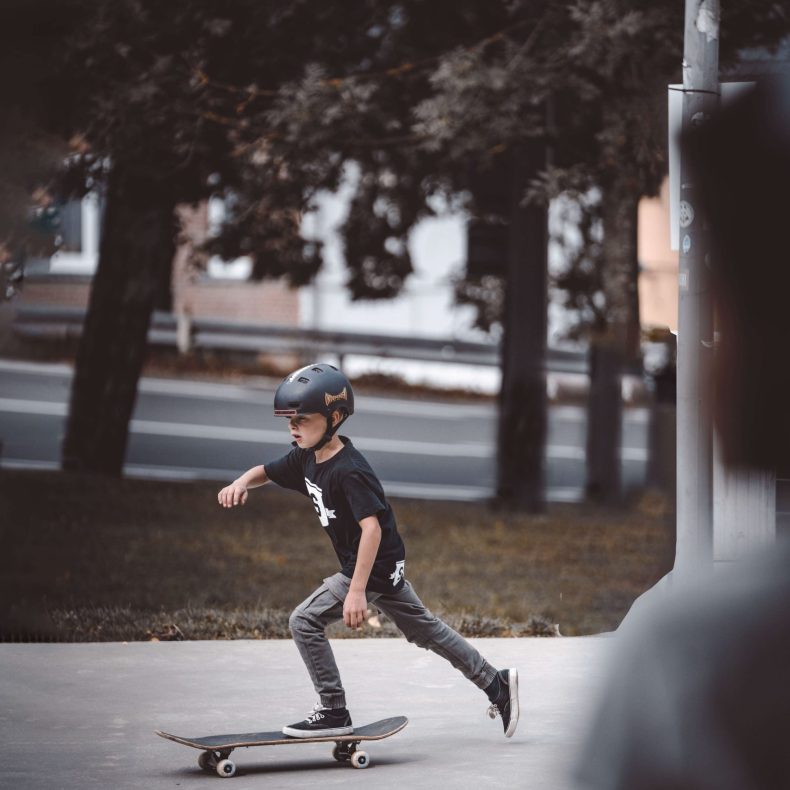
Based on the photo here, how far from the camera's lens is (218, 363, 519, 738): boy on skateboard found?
18.6ft

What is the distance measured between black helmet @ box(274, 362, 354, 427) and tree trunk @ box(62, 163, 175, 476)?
9.68m

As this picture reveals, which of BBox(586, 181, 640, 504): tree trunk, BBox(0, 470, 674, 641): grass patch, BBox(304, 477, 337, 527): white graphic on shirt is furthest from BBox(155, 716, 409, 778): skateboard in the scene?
BBox(586, 181, 640, 504): tree trunk

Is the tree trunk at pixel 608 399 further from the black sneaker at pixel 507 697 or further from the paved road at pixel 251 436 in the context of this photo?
the black sneaker at pixel 507 697

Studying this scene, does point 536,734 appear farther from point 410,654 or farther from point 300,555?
point 300,555

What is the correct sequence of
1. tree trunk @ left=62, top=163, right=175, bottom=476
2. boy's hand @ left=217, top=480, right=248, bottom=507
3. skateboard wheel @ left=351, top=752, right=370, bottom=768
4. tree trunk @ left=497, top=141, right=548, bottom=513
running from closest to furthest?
skateboard wheel @ left=351, top=752, right=370, bottom=768 → boy's hand @ left=217, top=480, right=248, bottom=507 → tree trunk @ left=62, top=163, right=175, bottom=476 → tree trunk @ left=497, top=141, right=548, bottom=513

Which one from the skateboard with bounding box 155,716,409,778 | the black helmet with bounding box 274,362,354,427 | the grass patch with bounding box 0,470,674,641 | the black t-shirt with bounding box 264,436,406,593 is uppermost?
the black helmet with bounding box 274,362,354,427

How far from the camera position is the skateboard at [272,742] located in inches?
224

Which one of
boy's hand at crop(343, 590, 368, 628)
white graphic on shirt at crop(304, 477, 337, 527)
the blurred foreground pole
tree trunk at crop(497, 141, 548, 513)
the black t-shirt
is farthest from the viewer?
tree trunk at crop(497, 141, 548, 513)

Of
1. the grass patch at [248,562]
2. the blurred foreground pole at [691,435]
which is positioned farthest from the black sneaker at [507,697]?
the grass patch at [248,562]

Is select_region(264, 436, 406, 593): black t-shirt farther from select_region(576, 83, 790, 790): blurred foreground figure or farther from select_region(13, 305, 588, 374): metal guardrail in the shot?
select_region(13, 305, 588, 374): metal guardrail

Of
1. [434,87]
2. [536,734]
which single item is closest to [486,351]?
[434,87]

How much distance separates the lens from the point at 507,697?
20.1ft

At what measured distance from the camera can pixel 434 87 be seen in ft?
44.5

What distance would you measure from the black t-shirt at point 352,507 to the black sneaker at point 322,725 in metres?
0.46
